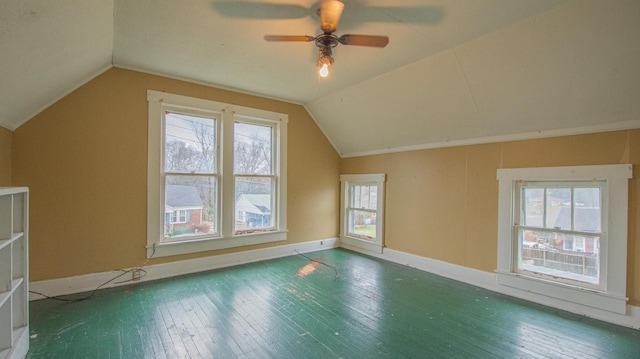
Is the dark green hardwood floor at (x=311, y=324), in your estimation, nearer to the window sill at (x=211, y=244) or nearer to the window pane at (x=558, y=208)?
the window sill at (x=211, y=244)

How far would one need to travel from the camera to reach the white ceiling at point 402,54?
201cm

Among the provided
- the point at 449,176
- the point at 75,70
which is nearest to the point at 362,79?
the point at 449,176

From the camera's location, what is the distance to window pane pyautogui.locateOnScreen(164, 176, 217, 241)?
371 cm

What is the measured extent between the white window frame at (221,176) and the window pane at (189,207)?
3.5 inches

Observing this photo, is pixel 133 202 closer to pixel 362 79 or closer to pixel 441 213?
pixel 362 79

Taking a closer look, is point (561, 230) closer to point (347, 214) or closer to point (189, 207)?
point (347, 214)

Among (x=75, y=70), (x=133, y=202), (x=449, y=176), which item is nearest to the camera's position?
(x=75, y=70)

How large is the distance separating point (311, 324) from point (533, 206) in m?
2.79

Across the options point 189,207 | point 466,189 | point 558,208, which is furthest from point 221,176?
point 558,208

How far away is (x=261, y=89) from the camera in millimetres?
4117

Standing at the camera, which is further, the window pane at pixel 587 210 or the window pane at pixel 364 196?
the window pane at pixel 364 196

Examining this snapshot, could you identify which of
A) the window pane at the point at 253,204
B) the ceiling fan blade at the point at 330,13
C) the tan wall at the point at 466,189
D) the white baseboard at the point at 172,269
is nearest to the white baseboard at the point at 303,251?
the white baseboard at the point at 172,269

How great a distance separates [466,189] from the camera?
3641 mm

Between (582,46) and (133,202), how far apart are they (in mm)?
4737
